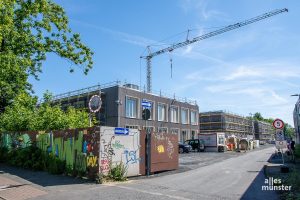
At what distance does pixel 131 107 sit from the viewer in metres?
42.9

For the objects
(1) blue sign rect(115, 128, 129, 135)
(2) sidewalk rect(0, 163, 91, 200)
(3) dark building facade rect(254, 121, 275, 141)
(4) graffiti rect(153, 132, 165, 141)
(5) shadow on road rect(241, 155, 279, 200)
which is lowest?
(5) shadow on road rect(241, 155, 279, 200)

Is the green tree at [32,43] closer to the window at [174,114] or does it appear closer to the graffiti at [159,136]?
the graffiti at [159,136]

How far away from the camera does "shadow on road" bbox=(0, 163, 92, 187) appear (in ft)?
42.3

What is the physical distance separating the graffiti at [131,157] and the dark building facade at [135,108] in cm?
2483

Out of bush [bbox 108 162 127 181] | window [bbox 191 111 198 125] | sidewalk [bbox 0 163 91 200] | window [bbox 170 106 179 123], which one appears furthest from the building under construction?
sidewalk [bbox 0 163 91 200]

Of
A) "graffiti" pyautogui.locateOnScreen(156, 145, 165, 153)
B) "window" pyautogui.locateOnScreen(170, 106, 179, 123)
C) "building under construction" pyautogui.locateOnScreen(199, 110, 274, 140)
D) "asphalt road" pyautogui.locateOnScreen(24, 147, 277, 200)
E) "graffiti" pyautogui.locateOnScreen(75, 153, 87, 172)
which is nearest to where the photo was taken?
"asphalt road" pyautogui.locateOnScreen(24, 147, 277, 200)

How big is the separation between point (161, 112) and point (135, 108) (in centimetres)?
724

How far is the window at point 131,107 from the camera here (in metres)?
42.1

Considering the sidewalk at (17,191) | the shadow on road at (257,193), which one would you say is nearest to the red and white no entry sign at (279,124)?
the shadow on road at (257,193)

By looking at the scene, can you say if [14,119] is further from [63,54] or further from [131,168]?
[131,168]

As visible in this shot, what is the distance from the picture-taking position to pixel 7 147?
20609mm

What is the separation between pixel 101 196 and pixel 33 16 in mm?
14313

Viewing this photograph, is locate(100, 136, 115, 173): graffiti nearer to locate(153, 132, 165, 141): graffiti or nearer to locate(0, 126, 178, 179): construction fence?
locate(0, 126, 178, 179): construction fence

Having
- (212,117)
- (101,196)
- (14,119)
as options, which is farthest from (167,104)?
(212,117)
